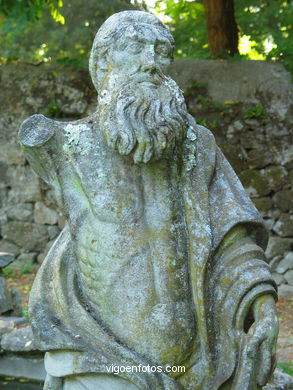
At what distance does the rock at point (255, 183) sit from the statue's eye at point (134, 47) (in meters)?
6.10

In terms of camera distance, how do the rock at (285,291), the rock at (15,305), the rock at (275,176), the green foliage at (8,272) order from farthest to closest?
the green foliage at (8,272)
the rock at (275,176)
the rock at (285,291)
the rock at (15,305)

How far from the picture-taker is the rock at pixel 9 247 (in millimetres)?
9688

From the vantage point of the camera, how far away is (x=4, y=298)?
6230 mm

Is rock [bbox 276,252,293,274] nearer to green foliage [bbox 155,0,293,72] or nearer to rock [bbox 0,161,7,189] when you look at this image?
green foliage [bbox 155,0,293,72]

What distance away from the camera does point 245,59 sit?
8953 mm

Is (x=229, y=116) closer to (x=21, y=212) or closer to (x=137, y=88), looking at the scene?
(x=21, y=212)

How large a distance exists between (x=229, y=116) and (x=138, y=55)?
6.15 metres

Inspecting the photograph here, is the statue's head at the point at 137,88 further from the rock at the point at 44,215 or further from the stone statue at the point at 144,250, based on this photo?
the rock at the point at 44,215

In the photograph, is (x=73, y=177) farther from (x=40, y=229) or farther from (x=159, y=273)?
(x=40, y=229)

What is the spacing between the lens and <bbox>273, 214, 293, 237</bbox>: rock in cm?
872

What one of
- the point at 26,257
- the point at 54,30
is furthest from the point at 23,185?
the point at 54,30

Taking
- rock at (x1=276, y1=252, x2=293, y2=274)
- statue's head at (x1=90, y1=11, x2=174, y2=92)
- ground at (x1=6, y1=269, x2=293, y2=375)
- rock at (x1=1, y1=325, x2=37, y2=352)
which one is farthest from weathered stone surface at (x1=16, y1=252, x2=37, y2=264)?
statue's head at (x1=90, y1=11, x2=174, y2=92)

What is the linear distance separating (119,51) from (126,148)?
399mm

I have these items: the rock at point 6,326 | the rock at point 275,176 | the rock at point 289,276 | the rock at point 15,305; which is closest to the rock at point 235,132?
the rock at point 275,176
